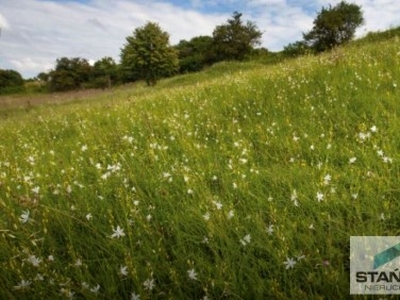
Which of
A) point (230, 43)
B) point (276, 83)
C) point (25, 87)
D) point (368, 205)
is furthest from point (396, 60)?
point (25, 87)

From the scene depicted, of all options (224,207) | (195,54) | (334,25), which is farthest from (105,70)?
(224,207)

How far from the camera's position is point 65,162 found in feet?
18.2

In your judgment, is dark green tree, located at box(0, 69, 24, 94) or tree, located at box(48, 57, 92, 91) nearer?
tree, located at box(48, 57, 92, 91)

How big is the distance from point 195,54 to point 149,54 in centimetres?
1917

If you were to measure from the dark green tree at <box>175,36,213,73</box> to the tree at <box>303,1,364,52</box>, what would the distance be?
1652 centimetres

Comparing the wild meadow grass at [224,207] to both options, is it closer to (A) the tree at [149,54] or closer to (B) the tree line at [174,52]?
(B) the tree line at [174,52]

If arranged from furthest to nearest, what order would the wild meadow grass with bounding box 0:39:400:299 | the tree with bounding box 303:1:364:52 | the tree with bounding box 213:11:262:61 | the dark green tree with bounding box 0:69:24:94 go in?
the dark green tree with bounding box 0:69:24:94 < the tree with bounding box 213:11:262:61 < the tree with bounding box 303:1:364:52 < the wild meadow grass with bounding box 0:39:400:299

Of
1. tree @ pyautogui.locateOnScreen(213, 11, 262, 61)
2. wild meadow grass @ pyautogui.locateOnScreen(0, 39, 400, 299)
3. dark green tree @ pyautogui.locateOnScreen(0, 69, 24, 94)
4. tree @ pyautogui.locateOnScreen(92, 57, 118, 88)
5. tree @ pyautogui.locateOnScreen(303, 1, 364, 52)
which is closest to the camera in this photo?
wild meadow grass @ pyautogui.locateOnScreen(0, 39, 400, 299)

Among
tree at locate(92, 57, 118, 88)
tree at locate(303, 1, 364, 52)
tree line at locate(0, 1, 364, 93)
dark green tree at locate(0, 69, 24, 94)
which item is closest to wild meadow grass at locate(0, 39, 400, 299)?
tree line at locate(0, 1, 364, 93)

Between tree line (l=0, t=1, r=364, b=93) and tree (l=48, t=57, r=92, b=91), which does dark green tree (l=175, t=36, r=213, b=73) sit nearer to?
tree line (l=0, t=1, r=364, b=93)

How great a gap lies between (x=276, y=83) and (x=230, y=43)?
138ft

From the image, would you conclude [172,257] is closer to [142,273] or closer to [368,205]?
[142,273]

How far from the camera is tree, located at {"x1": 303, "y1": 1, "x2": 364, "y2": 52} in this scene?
3562cm

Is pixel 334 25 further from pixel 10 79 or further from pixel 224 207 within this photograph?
pixel 10 79
